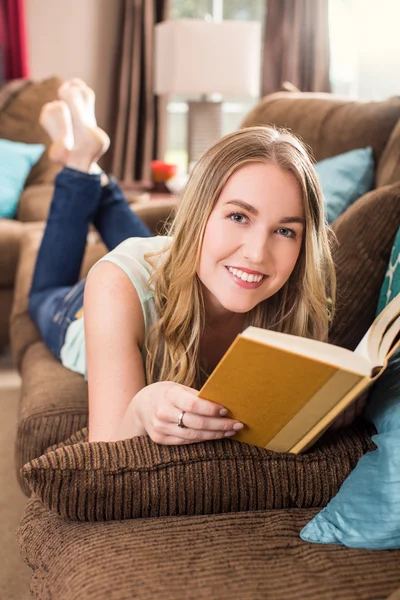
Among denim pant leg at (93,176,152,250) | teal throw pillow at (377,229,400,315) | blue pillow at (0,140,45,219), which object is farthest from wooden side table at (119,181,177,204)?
teal throw pillow at (377,229,400,315)

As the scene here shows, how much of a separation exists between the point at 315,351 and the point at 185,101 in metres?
3.90

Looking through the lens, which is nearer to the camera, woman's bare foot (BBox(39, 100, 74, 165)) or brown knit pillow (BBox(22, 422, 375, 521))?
brown knit pillow (BBox(22, 422, 375, 521))

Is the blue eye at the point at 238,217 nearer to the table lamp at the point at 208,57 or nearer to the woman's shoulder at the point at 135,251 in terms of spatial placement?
the woman's shoulder at the point at 135,251

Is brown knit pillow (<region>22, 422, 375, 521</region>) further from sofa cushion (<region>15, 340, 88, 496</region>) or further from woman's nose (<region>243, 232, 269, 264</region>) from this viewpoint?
sofa cushion (<region>15, 340, 88, 496</region>)

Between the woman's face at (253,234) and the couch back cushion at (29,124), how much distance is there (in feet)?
7.78

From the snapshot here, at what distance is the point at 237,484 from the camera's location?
3.13ft

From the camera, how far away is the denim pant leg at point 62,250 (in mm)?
1867

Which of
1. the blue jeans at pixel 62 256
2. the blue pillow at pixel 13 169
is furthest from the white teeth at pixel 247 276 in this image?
the blue pillow at pixel 13 169

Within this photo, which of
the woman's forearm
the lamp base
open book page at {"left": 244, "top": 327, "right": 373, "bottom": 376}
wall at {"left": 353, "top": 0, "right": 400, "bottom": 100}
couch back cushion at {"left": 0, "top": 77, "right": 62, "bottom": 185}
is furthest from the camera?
the lamp base

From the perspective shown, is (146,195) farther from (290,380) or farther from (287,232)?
(290,380)

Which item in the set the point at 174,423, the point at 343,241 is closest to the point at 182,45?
the point at 343,241

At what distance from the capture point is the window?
15.1 ft

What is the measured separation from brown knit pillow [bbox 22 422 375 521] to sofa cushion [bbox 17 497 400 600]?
19mm

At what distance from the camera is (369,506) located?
2.92ft
